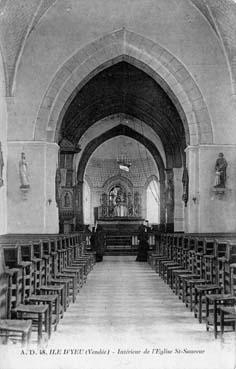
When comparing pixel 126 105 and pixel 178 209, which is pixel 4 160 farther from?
pixel 126 105

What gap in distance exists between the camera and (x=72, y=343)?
5.92 m

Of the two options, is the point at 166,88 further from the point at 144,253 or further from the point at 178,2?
the point at 144,253

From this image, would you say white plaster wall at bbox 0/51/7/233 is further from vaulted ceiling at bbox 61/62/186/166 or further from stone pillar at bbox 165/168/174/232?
stone pillar at bbox 165/168/174/232

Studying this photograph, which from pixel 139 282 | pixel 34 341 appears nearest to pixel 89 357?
pixel 34 341

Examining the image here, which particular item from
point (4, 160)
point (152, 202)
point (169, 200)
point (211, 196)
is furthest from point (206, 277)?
point (152, 202)

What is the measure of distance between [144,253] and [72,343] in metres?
11.7

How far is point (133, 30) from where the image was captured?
48.5 feet

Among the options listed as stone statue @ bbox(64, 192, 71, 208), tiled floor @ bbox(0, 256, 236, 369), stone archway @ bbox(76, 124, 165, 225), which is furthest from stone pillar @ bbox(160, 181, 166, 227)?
tiled floor @ bbox(0, 256, 236, 369)

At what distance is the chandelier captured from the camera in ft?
94.3

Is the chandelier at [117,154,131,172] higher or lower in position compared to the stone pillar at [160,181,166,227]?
higher

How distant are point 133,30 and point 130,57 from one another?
895 millimetres

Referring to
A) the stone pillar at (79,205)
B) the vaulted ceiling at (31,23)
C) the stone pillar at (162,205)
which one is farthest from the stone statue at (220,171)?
the stone pillar at (79,205)

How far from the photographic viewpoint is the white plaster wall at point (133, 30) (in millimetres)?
14609

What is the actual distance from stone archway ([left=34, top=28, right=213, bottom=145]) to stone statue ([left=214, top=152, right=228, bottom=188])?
2.20 feet
